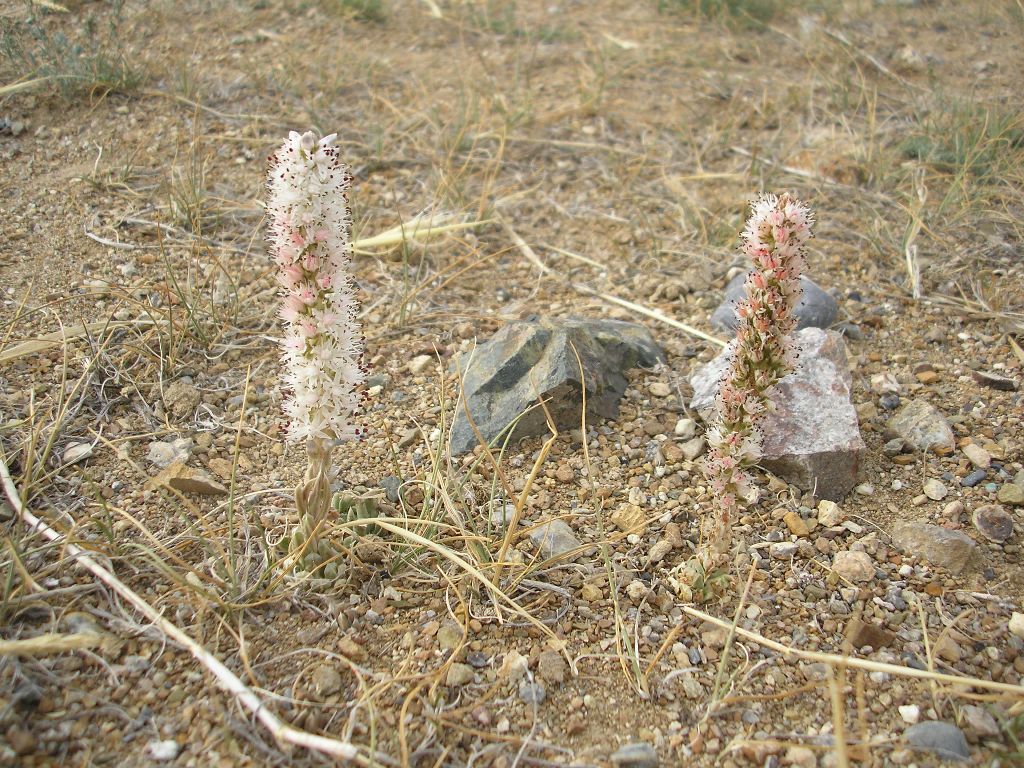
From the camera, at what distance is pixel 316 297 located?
2031mm

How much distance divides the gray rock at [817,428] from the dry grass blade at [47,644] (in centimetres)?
204

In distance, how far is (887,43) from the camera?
5.80 meters

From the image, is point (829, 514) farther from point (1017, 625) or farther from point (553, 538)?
point (553, 538)

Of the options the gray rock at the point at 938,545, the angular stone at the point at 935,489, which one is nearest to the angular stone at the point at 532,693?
the gray rock at the point at 938,545

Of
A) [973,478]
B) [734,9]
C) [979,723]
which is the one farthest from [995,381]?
[734,9]

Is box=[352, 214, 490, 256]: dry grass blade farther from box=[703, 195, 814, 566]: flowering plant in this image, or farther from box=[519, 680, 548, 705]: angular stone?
box=[519, 680, 548, 705]: angular stone

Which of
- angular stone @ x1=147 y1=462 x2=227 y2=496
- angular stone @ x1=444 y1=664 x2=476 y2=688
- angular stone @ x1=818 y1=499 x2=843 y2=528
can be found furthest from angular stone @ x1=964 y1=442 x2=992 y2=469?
angular stone @ x1=147 y1=462 x2=227 y2=496

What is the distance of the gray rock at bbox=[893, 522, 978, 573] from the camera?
2504 mm

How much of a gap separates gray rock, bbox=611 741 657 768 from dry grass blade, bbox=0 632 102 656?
126 cm

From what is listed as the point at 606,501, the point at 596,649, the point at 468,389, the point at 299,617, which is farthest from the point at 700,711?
the point at 468,389

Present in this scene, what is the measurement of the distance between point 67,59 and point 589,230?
2836 millimetres

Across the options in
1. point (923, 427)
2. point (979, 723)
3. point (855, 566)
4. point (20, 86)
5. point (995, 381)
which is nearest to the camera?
point (979, 723)

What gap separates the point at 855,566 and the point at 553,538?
896mm

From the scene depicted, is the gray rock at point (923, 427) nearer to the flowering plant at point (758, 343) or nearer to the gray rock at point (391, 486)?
the flowering plant at point (758, 343)
